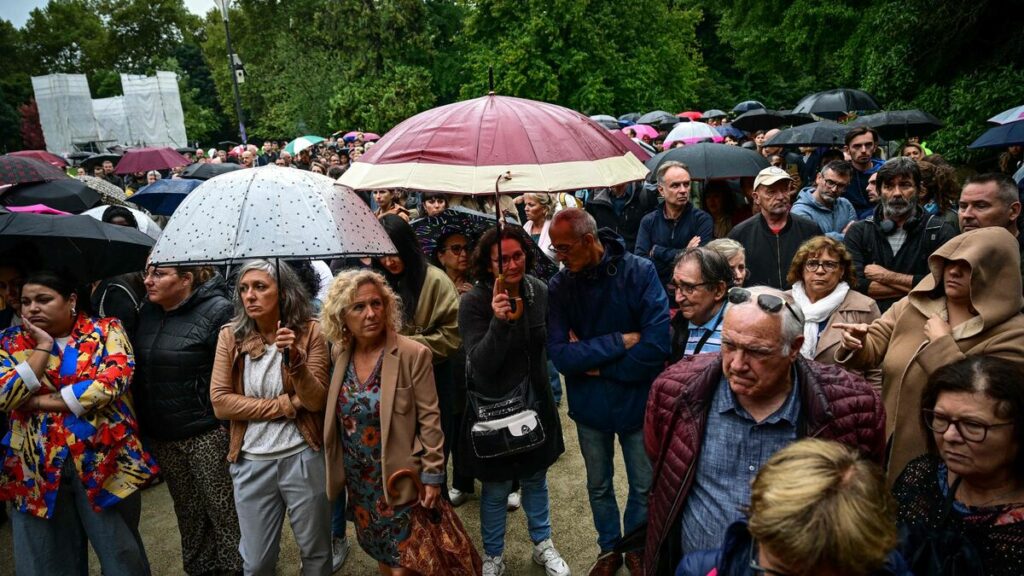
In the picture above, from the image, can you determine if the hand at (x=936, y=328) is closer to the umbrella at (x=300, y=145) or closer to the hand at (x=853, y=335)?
the hand at (x=853, y=335)

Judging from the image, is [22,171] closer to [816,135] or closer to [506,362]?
[506,362]

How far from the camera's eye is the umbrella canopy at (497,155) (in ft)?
8.04

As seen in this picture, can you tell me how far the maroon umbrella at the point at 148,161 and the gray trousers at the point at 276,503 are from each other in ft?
33.7

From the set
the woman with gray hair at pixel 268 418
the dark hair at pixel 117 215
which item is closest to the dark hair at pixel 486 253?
the woman with gray hair at pixel 268 418

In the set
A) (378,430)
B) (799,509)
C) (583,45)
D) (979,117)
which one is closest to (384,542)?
(378,430)

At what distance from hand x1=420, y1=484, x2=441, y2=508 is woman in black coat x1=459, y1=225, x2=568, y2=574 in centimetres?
36

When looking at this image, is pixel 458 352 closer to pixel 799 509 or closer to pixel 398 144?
pixel 398 144

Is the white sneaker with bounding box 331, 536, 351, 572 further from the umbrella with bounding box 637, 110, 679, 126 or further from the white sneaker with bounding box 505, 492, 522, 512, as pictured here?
the umbrella with bounding box 637, 110, 679, 126

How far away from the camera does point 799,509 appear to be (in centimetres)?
148

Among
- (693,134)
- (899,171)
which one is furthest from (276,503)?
(693,134)

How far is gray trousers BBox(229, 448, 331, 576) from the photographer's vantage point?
329 centimetres

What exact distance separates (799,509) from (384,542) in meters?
2.32

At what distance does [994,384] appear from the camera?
1958 millimetres

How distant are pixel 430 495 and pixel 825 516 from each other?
207 centimetres
